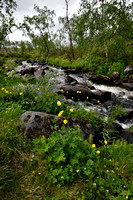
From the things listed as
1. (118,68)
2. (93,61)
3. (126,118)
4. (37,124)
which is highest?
(93,61)

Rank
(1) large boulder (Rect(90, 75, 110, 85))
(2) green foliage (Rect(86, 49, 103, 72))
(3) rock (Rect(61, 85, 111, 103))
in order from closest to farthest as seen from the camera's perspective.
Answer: (3) rock (Rect(61, 85, 111, 103)), (1) large boulder (Rect(90, 75, 110, 85)), (2) green foliage (Rect(86, 49, 103, 72))

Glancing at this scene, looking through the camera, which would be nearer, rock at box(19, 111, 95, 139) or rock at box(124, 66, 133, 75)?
rock at box(19, 111, 95, 139)

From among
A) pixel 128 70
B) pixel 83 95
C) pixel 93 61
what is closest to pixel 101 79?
pixel 128 70

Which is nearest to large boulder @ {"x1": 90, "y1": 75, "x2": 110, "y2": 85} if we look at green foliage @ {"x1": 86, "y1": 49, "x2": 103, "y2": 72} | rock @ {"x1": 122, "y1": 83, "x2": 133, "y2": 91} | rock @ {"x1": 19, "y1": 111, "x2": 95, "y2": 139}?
rock @ {"x1": 122, "y1": 83, "x2": 133, "y2": 91}

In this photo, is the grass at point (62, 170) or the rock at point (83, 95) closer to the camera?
the grass at point (62, 170)

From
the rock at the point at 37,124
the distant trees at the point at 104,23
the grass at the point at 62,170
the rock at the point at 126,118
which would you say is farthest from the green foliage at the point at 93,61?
the grass at the point at 62,170

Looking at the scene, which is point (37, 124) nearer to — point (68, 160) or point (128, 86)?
point (68, 160)

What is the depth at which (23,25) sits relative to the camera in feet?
34.5

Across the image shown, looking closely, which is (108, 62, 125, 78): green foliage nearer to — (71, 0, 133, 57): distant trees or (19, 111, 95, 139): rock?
(71, 0, 133, 57): distant trees

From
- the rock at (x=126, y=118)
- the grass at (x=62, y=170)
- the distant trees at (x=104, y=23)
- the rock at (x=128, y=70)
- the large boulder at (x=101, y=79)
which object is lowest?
the rock at (x=126, y=118)

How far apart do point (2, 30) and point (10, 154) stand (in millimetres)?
12154

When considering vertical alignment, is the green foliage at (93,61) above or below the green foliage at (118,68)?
above

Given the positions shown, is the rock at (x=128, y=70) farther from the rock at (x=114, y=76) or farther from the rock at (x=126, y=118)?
the rock at (x=126, y=118)

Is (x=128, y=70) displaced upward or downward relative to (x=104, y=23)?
downward
